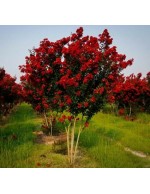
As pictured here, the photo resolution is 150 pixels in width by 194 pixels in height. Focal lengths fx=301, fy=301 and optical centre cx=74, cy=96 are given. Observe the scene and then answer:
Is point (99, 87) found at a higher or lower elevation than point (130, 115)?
higher

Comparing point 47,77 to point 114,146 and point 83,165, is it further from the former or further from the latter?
point 114,146

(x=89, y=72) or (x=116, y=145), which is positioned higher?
(x=89, y=72)

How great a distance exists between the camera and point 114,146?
10289mm

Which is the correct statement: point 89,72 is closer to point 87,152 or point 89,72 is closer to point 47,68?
point 47,68

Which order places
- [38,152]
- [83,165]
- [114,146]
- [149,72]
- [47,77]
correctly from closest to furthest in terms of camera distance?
[83,165], [47,77], [38,152], [114,146], [149,72]

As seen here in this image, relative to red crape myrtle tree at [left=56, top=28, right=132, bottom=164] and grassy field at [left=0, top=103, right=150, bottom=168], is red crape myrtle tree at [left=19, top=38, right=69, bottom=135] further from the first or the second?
grassy field at [left=0, top=103, right=150, bottom=168]

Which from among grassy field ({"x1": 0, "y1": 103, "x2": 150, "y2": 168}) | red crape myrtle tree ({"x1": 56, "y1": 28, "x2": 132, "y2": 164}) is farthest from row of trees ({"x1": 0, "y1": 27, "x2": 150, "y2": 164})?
grassy field ({"x1": 0, "y1": 103, "x2": 150, "y2": 168})

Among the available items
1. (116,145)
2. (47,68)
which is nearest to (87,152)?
(116,145)

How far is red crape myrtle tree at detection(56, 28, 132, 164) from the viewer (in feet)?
25.0

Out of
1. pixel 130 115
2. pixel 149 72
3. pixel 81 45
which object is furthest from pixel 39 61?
pixel 149 72

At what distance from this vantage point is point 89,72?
7840 millimetres

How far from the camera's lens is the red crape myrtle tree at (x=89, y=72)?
7.62 meters

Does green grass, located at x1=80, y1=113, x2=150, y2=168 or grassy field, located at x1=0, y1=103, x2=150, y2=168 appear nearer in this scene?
grassy field, located at x1=0, y1=103, x2=150, y2=168

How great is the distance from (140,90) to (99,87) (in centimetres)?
1233
